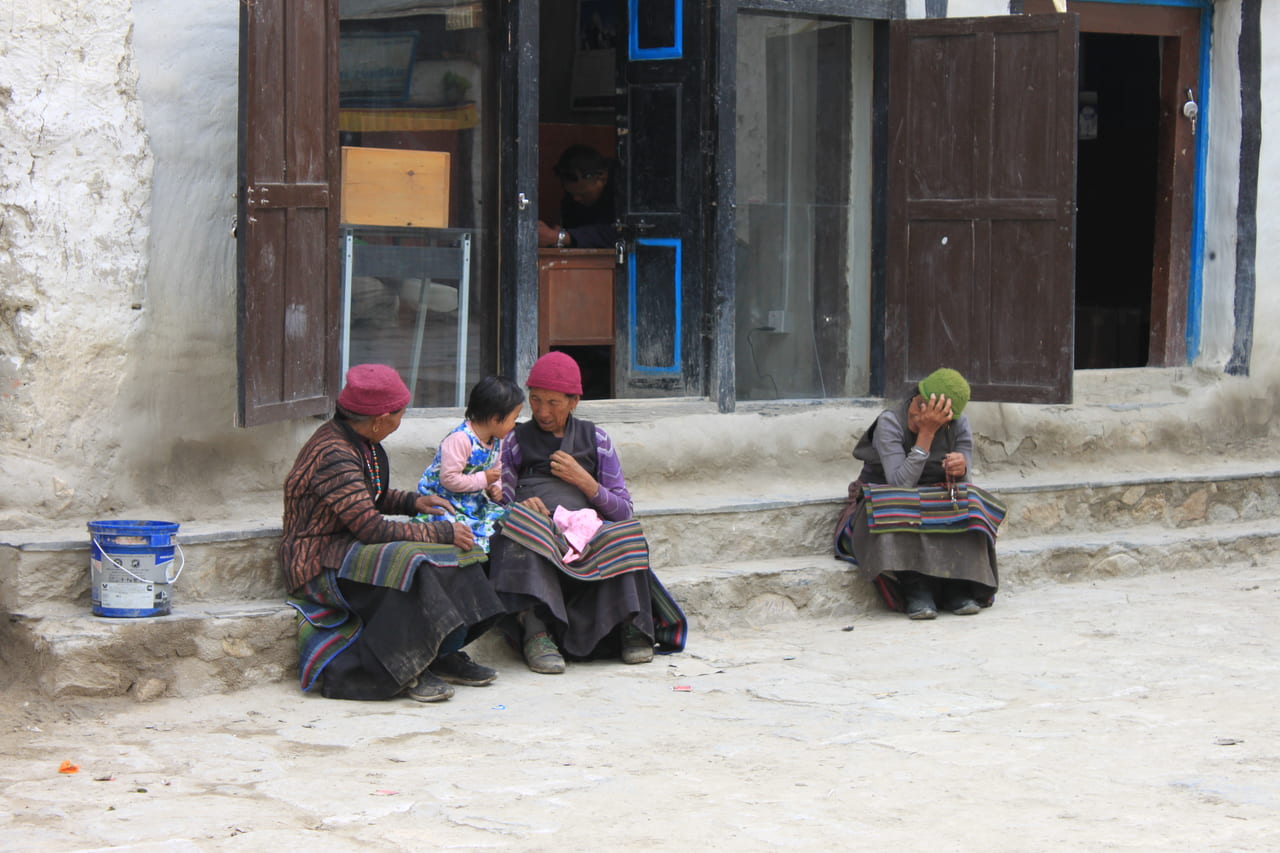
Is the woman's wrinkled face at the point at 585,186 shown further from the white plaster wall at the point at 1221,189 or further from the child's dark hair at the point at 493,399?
the white plaster wall at the point at 1221,189

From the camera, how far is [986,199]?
729 centimetres

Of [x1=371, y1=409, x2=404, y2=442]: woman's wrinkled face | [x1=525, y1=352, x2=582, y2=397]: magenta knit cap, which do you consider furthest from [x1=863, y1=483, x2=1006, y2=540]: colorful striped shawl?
[x1=371, y1=409, x2=404, y2=442]: woman's wrinkled face

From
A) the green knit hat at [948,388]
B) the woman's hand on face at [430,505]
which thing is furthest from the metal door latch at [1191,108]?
the woman's hand on face at [430,505]

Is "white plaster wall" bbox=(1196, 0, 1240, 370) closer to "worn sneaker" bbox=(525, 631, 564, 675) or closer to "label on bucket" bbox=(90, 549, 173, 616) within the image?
"worn sneaker" bbox=(525, 631, 564, 675)

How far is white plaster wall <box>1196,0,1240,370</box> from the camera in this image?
27.0 ft

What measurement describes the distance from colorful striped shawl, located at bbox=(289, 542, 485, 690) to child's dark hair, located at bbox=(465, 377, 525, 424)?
52cm

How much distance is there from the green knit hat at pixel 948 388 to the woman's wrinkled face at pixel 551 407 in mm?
1550

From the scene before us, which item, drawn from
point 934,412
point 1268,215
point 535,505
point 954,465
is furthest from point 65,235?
point 1268,215

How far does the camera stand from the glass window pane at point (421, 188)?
257 inches

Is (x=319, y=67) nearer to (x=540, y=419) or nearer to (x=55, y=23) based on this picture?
(x=55, y=23)

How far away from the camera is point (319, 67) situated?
5.78 meters

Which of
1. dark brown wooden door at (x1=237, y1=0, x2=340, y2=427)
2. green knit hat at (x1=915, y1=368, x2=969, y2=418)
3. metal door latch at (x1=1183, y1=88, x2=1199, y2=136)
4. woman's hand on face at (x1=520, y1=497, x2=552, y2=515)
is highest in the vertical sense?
metal door latch at (x1=1183, y1=88, x2=1199, y2=136)

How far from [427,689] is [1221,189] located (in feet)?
17.4

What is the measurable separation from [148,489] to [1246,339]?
5.57 meters
